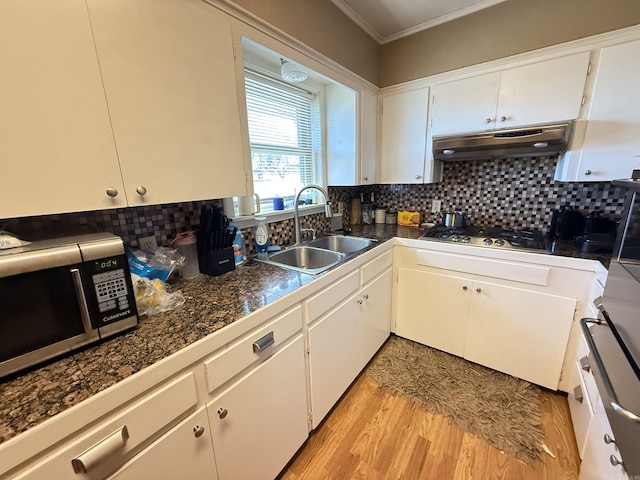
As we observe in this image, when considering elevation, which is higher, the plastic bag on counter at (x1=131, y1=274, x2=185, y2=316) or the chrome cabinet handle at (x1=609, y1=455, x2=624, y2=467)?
the plastic bag on counter at (x1=131, y1=274, x2=185, y2=316)

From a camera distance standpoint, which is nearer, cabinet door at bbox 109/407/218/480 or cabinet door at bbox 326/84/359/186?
cabinet door at bbox 109/407/218/480

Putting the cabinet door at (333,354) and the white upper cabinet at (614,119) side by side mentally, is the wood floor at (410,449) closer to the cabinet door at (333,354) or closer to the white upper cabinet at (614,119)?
the cabinet door at (333,354)

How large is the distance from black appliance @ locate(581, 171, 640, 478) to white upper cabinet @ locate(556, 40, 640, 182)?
0.70 meters

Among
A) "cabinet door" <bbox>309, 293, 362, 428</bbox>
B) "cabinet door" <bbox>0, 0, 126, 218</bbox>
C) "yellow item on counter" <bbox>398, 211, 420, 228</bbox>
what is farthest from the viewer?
"yellow item on counter" <bbox>398, 211, 420, 228</bbox>

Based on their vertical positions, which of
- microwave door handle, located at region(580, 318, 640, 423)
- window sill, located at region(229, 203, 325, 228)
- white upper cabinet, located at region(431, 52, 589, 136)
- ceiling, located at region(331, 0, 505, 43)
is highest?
ceiling, located at region(331, 0, 505, 43)

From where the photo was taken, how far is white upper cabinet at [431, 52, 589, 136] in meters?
1.64

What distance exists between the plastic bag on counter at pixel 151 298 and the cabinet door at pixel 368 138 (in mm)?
1723

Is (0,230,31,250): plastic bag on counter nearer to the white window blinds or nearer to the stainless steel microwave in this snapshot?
the stainless steel microwave

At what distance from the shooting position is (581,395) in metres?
1.33

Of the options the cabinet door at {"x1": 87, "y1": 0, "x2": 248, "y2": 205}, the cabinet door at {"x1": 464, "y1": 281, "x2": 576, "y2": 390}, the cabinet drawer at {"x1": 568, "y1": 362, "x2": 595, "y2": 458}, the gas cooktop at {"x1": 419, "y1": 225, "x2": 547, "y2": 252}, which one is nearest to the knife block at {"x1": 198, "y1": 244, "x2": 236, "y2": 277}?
the cabinet door at {"x1": 87, "y1": 0, "x2": 248, "y2": 205}

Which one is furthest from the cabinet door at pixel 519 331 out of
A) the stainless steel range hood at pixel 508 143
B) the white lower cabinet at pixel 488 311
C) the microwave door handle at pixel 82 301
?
the microwave door handle at pixel 82 301

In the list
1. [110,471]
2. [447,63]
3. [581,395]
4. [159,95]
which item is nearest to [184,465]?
[110,471]

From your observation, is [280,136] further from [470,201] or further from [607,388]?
[607,388]

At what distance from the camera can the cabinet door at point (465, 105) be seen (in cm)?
189
